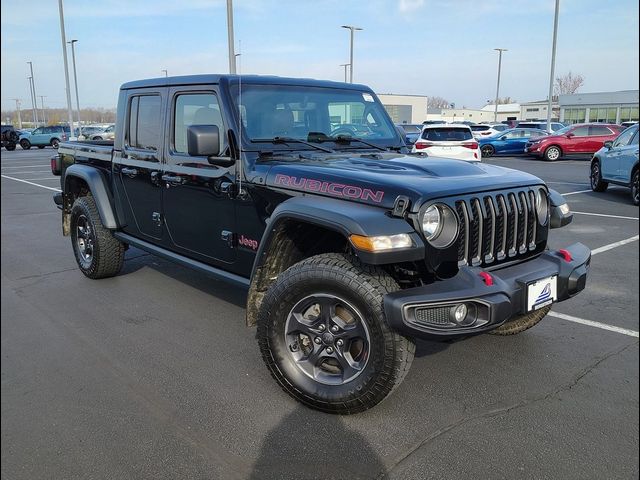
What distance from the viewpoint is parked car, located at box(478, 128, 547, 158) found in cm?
2511

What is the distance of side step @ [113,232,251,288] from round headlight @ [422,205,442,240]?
133 centimetres

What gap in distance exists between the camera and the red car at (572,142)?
22.3 m

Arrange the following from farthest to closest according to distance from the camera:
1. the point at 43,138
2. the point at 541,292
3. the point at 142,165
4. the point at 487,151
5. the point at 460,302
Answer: the point at 43,138 < the point at 487,151 < the point at 142,165 < the point at 541,292 < the point at 460,302

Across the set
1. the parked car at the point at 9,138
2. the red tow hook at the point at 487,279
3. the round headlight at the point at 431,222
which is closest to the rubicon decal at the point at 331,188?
the round headlight at the point at 431,222

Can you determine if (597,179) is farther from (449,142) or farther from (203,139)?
(203,139)

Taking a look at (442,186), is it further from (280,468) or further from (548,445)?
(280,468)

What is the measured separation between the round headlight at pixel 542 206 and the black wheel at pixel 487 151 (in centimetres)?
2243

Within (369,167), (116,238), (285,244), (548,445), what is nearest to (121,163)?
(116,238)

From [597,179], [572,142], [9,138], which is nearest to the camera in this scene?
[597,179]

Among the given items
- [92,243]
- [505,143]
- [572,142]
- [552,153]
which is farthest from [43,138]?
[92,243]

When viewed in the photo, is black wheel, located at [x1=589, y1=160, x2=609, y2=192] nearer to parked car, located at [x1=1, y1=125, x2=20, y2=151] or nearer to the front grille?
the front grille

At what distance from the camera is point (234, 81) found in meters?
3.97

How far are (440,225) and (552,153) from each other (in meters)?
21.6

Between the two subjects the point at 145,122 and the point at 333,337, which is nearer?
the point at 333,337
